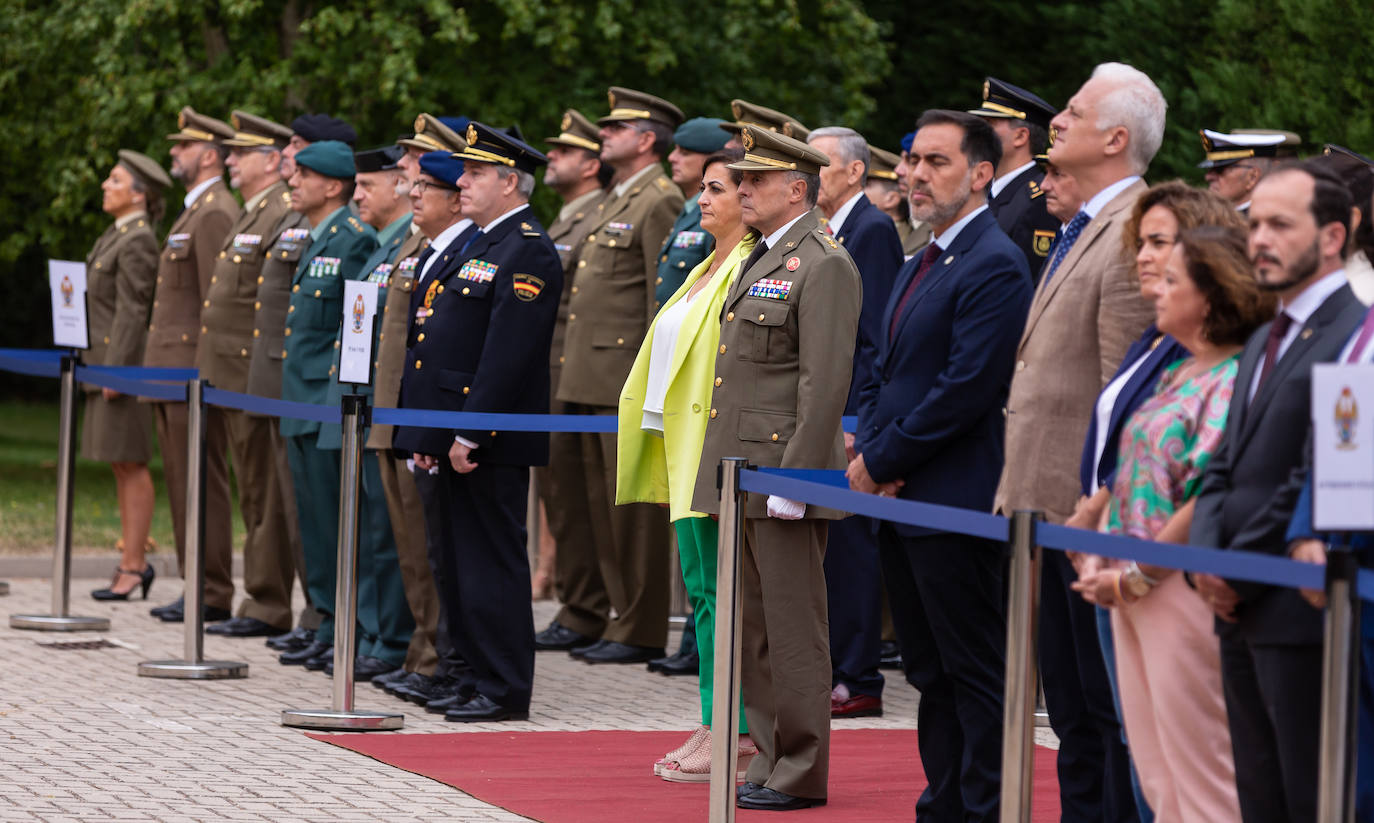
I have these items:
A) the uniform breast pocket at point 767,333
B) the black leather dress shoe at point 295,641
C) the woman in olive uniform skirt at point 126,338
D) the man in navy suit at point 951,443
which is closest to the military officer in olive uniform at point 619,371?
the black leather dress shoe at point 295,641

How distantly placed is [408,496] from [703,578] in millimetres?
2314

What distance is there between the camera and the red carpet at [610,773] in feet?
21.2

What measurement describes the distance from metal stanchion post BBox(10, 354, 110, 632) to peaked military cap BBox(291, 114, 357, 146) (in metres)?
1.64

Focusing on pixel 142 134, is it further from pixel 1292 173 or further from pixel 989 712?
pixel 1292 173

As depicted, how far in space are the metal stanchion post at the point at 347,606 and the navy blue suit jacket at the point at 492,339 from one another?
42cm

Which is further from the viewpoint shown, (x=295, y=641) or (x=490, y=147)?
(x=295, y=641)

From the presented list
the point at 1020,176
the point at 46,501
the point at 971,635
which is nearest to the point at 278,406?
the point at 1020,176

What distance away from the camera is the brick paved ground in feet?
20.9

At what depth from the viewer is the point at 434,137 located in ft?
29.7

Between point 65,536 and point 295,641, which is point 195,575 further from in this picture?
point 65,536

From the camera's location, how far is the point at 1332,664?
12.7 ft

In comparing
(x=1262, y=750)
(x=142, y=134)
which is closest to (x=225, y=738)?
(x=1262, y=750)

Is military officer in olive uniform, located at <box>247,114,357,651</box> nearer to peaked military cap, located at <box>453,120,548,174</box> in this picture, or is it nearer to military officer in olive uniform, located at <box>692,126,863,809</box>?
peaked military cap, located at <box>453,120,548,174</box>

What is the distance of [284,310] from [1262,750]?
654 centimetres
